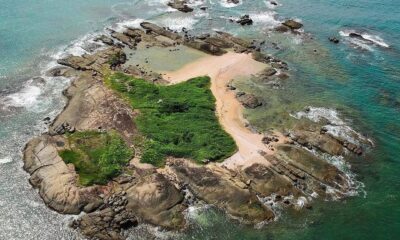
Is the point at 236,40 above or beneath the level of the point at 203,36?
beneath

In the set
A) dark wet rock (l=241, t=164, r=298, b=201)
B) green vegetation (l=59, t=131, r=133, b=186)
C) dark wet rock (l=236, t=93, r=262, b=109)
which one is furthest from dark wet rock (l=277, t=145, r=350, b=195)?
green vegetation (l=59, t=131, r=133, b=186)

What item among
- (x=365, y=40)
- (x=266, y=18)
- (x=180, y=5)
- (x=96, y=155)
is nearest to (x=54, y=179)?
(x=96, y=155)

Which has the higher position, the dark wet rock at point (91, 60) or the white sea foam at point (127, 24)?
the dark wet rock at point (91, 60)

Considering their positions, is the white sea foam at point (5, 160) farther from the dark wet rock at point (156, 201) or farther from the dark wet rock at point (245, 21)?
the dark wet rock at point (245, 21)

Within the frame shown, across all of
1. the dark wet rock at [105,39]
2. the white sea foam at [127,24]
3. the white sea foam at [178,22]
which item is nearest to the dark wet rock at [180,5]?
the white sea foam at [178,22]

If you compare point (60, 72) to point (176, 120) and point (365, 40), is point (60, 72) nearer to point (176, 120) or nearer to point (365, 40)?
point (176, 120)

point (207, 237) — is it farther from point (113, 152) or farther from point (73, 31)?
point (73, 31)

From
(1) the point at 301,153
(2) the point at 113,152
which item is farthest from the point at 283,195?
(2) the point at 113,152
